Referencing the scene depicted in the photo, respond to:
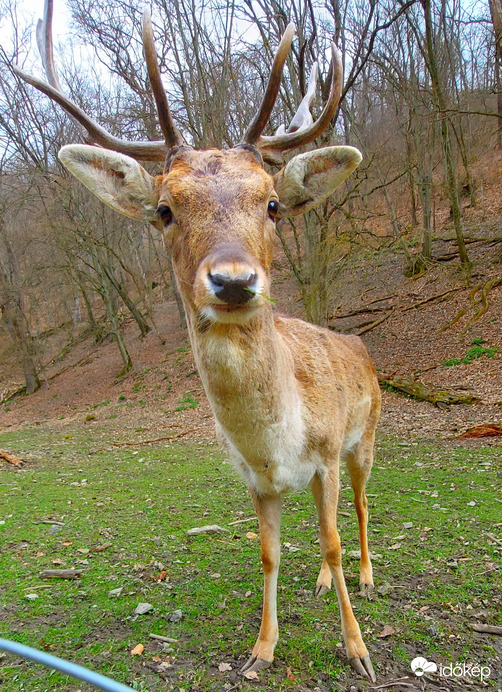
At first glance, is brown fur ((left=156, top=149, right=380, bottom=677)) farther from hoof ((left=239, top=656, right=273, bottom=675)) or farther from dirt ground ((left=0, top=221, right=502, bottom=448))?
dirt ground ((left=0, top=221, right=502, bottom=448))

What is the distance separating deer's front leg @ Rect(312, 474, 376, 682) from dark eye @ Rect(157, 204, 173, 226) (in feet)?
6.82

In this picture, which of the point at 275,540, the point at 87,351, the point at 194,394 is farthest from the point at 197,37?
the point at 87,351

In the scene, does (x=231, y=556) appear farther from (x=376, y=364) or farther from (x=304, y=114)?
(x=376, y=364)

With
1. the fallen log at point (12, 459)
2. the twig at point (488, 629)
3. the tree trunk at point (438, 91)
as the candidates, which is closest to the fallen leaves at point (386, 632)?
the twig at point (488, 629)

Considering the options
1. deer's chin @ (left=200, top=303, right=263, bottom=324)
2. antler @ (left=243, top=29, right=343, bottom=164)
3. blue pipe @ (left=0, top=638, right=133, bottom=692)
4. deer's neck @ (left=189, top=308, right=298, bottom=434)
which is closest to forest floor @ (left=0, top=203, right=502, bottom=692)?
deer's neck @ (left=189, top=308, right=298, bottom=434)

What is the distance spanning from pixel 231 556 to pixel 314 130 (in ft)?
13.0

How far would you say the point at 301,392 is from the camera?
3.64m

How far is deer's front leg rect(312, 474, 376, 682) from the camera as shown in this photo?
3.27 metres

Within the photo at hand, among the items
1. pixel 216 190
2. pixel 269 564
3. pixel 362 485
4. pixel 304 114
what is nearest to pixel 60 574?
pixel 269 564

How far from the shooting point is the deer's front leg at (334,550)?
327cm

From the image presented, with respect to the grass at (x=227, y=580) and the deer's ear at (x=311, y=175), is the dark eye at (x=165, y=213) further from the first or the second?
the grass at (x=227, y=580)

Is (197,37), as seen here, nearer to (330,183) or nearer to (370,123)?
(370,123)

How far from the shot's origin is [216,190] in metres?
3.01

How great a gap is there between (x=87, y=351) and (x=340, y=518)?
86.8 feet
